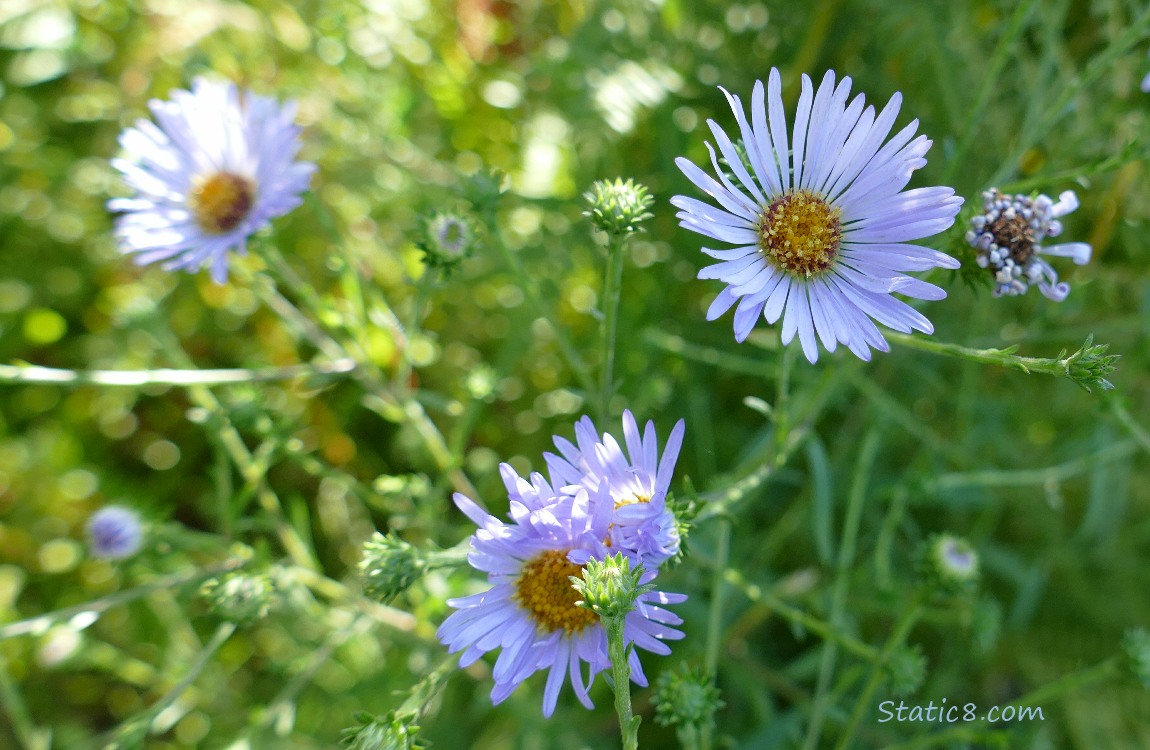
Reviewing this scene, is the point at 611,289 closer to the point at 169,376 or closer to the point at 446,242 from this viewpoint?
the point at 446,242

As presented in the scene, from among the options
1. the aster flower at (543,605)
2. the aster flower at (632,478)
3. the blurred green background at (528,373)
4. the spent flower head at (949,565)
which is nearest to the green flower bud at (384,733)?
the aster flower at (543,605)

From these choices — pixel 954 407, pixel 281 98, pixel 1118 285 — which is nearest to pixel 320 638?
pixel 281 98

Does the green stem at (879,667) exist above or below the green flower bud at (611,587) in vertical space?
above

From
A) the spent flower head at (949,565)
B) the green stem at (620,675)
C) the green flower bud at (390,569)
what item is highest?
the spent flower head at (949,565)

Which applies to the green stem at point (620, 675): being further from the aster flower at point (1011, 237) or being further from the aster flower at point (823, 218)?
the aster flower at point (1011, 237)

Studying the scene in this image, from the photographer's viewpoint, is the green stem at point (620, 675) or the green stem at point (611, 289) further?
the green stem at point (611, 289)

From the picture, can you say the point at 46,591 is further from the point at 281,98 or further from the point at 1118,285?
the point at 1118,285

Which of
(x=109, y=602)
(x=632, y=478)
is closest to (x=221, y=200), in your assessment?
(x=109, y=602)
